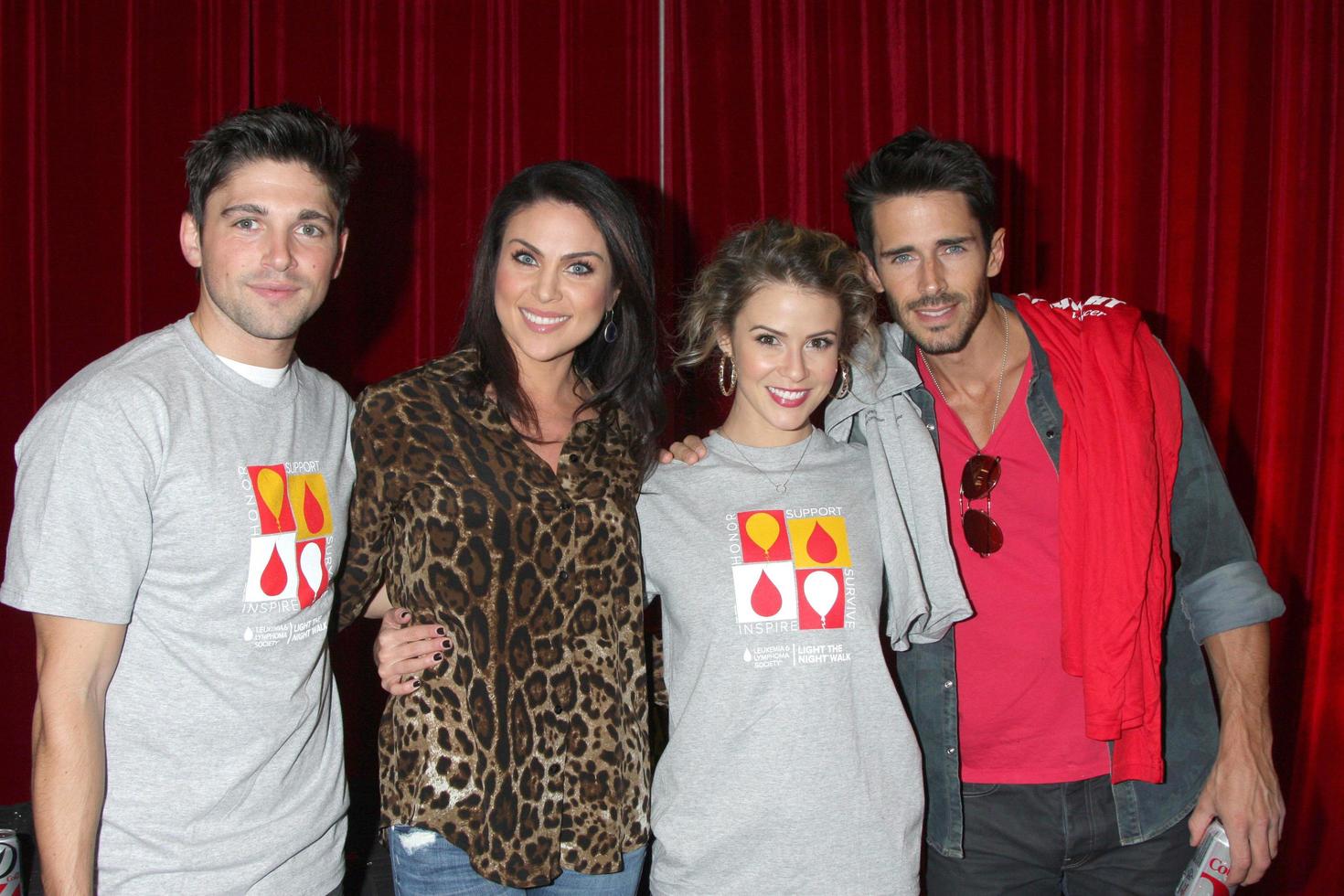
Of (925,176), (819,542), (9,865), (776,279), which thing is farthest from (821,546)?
(9,865)

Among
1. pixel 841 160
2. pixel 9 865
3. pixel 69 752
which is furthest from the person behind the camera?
pixel 841 160

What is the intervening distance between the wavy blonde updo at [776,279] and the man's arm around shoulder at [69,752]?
40.8 inches

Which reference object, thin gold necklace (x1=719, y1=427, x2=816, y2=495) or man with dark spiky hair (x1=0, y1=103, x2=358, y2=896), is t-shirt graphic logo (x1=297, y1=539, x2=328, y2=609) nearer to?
man with dark spiky hair (x1=0, y1=103, x2=358, y2=896)

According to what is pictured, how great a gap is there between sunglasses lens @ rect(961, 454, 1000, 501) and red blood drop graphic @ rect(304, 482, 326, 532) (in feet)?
3.51

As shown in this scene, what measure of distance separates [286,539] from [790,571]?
0.76 m

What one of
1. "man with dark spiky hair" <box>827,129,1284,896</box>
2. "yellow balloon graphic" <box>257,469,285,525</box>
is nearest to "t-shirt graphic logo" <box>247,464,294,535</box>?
"yellow balloon graphic" <box>257,469,285,525</box>

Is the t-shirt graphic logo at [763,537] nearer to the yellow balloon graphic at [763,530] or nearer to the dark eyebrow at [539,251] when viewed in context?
the yellow balloon graphic at [763,530]

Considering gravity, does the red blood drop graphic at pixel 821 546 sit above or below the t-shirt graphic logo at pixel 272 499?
below

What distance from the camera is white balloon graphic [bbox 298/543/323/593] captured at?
4.87 feet

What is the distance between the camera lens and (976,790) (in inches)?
67.4

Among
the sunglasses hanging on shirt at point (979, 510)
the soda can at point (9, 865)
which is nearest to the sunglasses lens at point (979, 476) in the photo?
the sunglasses hanging on shirt at point (979, 510)

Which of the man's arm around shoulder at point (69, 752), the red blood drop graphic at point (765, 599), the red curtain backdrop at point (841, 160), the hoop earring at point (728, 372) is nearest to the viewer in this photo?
the man's arm around shoulder at point (69, 752)

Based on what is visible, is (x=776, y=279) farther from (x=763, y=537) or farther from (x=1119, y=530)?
(x=1119, y=530)

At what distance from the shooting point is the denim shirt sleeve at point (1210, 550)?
1652 mm
